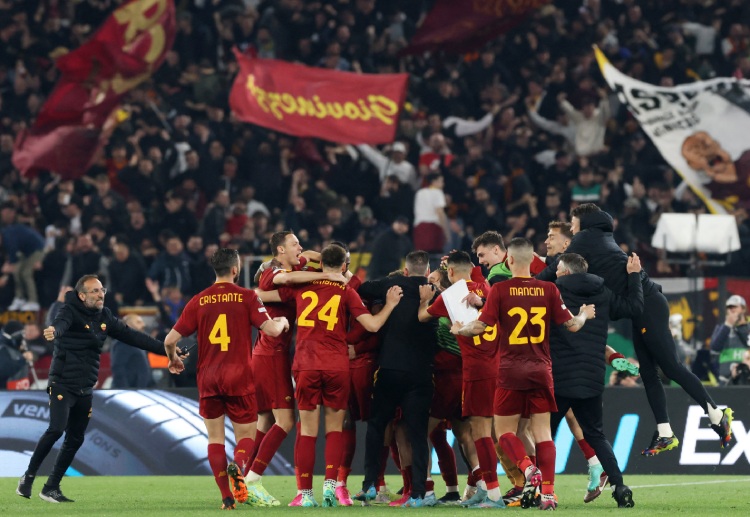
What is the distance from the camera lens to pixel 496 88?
26.0m

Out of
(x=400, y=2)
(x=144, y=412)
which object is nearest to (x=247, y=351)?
(x=144, y=412)

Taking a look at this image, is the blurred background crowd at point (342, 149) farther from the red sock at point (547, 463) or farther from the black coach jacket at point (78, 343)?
the red sock at point (547, 463)

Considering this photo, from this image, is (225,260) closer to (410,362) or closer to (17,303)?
(410,362)

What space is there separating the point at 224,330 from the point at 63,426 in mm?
2437

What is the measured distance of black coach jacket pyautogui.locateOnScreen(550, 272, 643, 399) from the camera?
11898 mm

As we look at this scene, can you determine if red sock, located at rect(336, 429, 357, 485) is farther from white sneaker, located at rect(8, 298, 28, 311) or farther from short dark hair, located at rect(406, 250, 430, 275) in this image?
white sneaker, located at rect(8, 298, 28, 311)

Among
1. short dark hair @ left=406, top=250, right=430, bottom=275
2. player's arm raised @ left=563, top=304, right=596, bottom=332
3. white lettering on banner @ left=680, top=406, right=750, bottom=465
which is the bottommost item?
white lettering on banner @ left=680, top=406, right=750, bottom=465

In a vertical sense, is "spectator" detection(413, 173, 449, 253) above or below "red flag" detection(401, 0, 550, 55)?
below

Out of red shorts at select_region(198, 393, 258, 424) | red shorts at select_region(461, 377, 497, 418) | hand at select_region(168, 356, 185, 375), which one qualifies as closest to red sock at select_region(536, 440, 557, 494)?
red shorts at select_region(461, 377, 497, 418)

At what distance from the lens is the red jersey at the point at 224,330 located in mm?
11742

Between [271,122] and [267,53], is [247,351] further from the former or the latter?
[267,53]

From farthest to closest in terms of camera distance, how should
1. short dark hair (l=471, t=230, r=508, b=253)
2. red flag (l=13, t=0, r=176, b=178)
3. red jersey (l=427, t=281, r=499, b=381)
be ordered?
1. red flag (l=13, t=0, r=176, b=178)
2. short dark hair (l=471, t=230, r=508, b=253)
3. red jersey (l=427, t=281, r=499, b=381)

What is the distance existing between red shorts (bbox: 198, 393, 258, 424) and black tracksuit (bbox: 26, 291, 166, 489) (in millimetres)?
1579

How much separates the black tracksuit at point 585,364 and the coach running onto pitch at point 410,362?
1102mm
